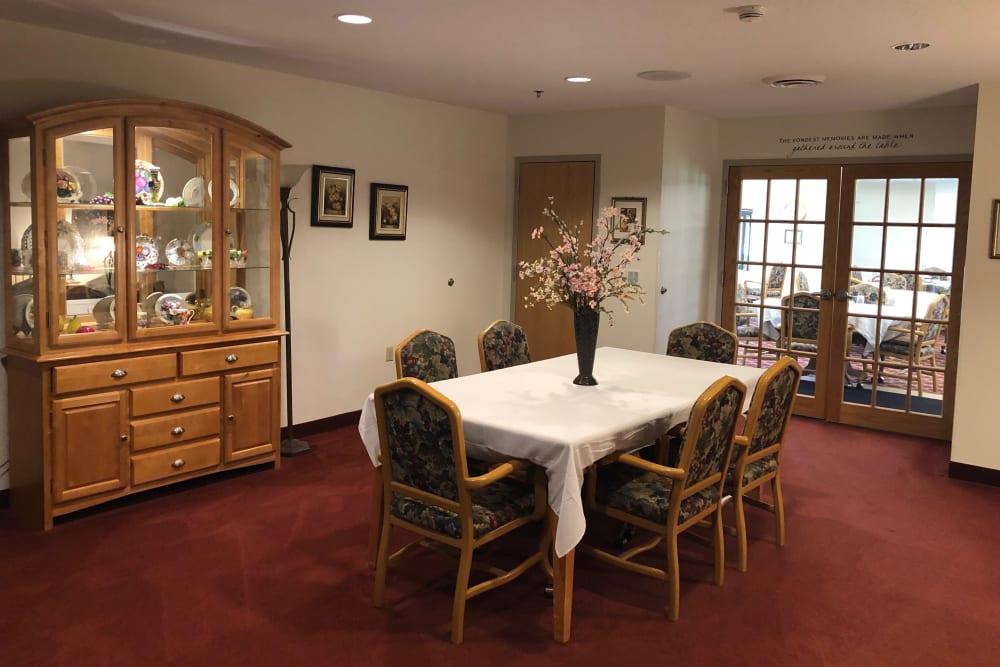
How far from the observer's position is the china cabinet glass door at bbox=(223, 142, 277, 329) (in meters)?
4.50

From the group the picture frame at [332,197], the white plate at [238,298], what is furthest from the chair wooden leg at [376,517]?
the picture frame at [332,197]

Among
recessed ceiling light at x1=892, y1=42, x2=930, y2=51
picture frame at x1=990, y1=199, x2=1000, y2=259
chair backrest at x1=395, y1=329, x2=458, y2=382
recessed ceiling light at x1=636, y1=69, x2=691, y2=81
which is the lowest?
chair backrest at x1=395, y1=329, x2=458, y2=382

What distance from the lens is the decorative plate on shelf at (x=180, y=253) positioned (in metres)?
Result: 4.31

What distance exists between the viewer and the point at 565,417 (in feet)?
10.6

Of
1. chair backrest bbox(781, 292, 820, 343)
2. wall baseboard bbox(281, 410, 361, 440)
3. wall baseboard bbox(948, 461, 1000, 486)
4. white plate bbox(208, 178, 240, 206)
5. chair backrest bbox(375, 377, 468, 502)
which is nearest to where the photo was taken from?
chair backrest bbox(375, 377, 468, 502)

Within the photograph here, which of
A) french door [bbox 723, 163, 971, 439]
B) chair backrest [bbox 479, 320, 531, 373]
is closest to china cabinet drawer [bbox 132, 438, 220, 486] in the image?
chair backrest [bbox 479, 320, 531, 373]

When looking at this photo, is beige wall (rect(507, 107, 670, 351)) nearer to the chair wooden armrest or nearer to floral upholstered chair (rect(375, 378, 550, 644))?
the chair wooden armrest

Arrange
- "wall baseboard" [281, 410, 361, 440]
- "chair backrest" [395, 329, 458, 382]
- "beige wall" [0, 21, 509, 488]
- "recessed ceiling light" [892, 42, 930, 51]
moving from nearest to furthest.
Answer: "recessed ceiling light" [892, 42, 930, 51] < "chair backrest" [395, 329, 458, 382] < "beige wall" [0, 21, 509, 488] < "wall baseboard" [281, 410, 361, 440]

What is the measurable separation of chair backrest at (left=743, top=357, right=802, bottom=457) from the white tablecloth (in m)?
0.29

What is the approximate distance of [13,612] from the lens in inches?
120

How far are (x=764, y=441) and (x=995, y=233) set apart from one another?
2.23 m

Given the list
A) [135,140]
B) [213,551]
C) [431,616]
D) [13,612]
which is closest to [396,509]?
[431,616]

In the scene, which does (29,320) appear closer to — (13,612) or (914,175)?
(13,612)

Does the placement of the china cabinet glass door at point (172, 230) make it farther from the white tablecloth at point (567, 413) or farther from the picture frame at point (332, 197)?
the white tablecloth at point (567, 413)
